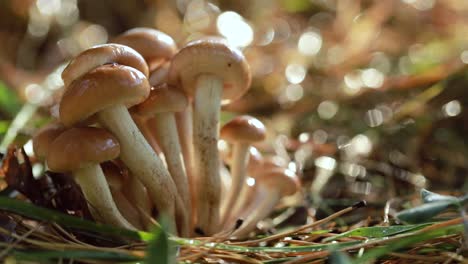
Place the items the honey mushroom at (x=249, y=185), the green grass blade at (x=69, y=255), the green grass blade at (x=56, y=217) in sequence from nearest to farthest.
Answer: the green grass blade at (x=69, y=255) → the green grass blade at (x=56, y=217) → the honey mushroom at (x=249, y=185)

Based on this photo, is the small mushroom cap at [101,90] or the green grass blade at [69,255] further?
the small mushroom cap at [101,90]

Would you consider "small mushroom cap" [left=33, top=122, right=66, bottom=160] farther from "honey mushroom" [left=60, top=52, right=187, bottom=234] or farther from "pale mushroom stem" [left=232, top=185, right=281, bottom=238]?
"pale mushroom stem" [left=232, top=185, right=281, bottom=238]

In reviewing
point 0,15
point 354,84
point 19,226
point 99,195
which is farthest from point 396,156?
point 0,15

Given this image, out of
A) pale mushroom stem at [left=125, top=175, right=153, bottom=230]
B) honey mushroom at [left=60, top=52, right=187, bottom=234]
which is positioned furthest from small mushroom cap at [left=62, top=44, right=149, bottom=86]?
pale mushroom stem at [left=125, top=175, right=153, bottom=230]

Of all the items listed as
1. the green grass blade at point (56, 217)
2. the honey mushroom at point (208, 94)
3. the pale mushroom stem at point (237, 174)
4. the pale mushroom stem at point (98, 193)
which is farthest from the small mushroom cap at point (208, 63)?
the green grass blade at point (56, 217)

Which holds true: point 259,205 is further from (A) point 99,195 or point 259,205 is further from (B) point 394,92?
(B) point 394,92

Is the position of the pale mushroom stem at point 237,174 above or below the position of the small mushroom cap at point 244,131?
below

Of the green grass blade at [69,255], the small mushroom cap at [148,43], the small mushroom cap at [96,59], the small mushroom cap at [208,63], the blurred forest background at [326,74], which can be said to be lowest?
the green grass blade at [69,255]

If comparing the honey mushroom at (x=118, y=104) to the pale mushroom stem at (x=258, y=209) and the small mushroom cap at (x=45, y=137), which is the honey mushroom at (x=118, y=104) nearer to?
the small mushroom cap at (x=45, y=137)
